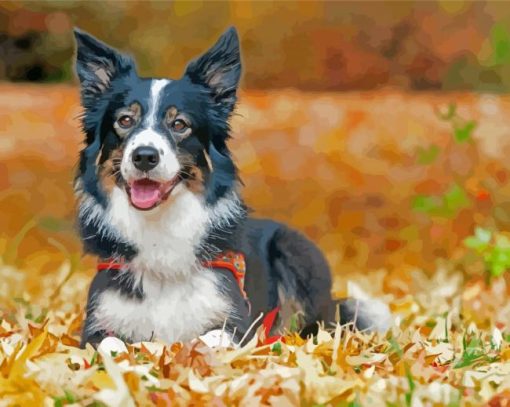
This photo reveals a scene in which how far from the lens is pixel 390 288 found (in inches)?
237

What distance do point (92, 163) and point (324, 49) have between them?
19.8ft

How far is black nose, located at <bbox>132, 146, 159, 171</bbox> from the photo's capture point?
3572 mm

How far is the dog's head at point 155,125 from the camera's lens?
12.1ft

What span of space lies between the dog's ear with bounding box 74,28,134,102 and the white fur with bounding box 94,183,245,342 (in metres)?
0.45

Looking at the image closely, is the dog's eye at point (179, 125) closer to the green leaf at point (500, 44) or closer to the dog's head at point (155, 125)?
the dog's head at point (155, 125)

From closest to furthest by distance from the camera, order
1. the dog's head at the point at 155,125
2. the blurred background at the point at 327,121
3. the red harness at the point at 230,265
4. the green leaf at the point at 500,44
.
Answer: the dog's head at the point at 155,125
the red harness at the point at 230,265
the blurred background at the point at 327,121
the green leaf at the point at 500,44

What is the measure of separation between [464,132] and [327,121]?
1.23 meters

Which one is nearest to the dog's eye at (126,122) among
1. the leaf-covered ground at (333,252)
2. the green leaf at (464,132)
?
the leaf-covered ground at (333,252)

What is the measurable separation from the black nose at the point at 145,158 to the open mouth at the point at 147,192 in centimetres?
13

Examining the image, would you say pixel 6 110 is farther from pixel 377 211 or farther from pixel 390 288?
pixel 390 288

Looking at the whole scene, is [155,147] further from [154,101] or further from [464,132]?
[464,132]

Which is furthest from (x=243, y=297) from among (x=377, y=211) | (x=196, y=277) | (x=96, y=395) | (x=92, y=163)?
(x=377, y=211)

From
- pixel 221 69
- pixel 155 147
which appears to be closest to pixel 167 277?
pixel 155 147

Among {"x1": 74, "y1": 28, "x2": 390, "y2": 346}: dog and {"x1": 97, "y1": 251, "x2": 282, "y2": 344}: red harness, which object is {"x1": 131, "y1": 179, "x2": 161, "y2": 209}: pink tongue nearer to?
{"x1": 74, "y1": 28, "x2": 390, "y2": 346}: dog
